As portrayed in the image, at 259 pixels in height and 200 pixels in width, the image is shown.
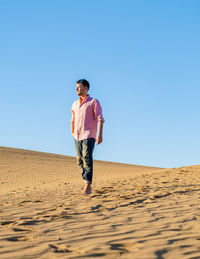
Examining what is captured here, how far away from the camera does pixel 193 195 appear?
6344 mm

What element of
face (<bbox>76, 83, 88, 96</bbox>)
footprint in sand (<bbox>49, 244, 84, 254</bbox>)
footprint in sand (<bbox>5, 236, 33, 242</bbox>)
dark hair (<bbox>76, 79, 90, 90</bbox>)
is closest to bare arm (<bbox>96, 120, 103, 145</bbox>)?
face (<bbox>76, 83, 88, 96</bbox>)

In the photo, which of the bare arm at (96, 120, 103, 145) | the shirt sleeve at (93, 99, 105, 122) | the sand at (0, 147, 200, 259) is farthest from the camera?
the shirt sleeve at (93, 99, 105, 122)

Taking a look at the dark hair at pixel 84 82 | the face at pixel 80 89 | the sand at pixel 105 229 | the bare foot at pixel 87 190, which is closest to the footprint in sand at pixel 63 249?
the sand at pixel 105 229

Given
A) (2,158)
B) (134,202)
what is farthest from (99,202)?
(2,158)

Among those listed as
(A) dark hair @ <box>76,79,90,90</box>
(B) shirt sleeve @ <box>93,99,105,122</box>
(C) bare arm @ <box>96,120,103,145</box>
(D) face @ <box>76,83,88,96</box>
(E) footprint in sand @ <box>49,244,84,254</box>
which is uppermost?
(A) dark hair @ <box>76,79,90,90</box>

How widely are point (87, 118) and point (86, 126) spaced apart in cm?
17

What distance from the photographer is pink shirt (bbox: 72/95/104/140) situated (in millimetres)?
6160

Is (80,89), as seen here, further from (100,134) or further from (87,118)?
(100,134)

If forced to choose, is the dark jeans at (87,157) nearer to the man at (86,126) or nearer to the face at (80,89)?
the man at (86,126)

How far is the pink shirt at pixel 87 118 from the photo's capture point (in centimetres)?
616

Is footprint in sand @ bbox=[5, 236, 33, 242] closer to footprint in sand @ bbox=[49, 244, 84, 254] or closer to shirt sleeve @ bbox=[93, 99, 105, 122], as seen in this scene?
footprint in sand @ bbox=[49, 244, 84, 254]

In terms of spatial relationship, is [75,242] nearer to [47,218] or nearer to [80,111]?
[47,218]

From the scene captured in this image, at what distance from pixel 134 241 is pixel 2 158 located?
76.6 ft

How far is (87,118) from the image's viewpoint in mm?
6227
